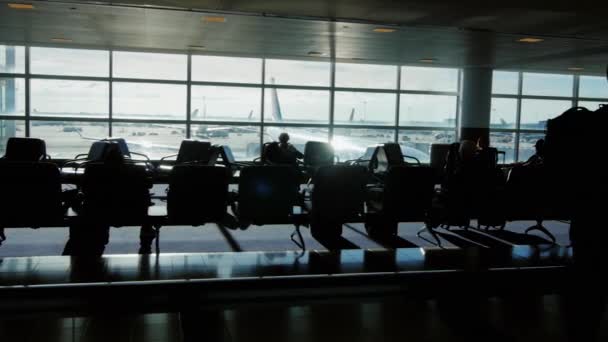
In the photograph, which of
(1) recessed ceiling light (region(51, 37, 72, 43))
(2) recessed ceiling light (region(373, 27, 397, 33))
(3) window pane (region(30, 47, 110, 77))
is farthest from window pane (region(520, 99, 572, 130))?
(1) recessed ceiling light (region(51, 37, 72, 43))

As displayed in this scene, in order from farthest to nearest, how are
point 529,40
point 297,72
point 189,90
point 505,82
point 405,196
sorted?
point 505,82 → point 297,72 → point 189,90 → point 529,40 → point 405,196

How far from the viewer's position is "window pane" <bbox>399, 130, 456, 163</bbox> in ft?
50.7

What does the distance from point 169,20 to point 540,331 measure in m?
7.33

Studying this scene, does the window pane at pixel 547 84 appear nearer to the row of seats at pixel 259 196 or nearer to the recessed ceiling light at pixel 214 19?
the recessed ceiling light at pixel 214 19

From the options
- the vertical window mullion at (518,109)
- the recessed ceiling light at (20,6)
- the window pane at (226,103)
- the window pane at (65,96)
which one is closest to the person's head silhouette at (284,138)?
the recessed ceiling light at (20,6)

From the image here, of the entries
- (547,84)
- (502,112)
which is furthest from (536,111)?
(502,112)

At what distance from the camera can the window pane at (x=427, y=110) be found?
15227 millimetres

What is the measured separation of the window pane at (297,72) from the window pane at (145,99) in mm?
2221

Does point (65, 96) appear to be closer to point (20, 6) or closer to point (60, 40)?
point (60, 40)

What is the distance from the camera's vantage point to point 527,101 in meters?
16.2

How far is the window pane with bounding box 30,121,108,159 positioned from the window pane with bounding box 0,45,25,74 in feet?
4.12

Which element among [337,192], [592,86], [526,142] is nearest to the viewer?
[337,192]

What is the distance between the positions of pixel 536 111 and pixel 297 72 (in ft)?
23.3

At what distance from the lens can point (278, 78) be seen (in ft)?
47.2
